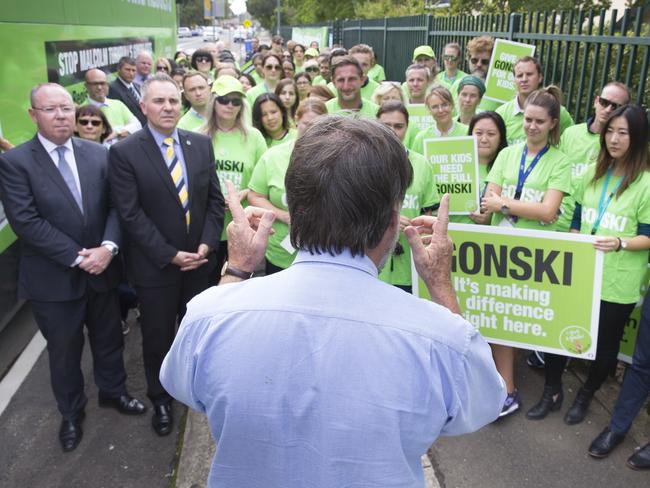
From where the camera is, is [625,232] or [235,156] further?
[235,156]

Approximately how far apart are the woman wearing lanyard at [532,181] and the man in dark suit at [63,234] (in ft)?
8.41

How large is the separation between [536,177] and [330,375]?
316 centimetres

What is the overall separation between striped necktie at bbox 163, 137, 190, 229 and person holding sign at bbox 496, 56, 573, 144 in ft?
9.99

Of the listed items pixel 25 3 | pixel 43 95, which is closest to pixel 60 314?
pixel 43 95

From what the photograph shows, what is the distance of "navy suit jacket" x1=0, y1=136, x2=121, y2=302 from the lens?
3.50 metres

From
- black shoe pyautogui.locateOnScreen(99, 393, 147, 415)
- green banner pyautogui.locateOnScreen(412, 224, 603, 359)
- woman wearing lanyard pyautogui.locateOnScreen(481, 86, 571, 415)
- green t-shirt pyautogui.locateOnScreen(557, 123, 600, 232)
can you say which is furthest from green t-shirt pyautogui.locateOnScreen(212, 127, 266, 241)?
green t-shirt pyautogui.locateOnScreen(557, 123, 600, 232)

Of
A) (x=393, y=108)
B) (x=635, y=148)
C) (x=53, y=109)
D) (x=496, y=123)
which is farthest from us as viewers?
(x=496, y=123)

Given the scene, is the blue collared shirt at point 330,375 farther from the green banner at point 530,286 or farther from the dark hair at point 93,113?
the dark hair at point 93,113

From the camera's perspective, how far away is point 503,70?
6266 mm

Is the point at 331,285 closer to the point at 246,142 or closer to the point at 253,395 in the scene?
the point at 253,395

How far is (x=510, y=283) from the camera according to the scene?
3771 millimetres

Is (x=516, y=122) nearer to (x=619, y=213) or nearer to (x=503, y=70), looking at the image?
(x=503, y=70)

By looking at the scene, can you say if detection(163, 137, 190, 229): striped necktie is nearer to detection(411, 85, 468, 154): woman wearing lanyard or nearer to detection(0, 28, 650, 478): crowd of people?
detection(0, 28, 650, 478): crowd of people

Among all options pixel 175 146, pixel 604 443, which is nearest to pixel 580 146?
pixel 604 443
